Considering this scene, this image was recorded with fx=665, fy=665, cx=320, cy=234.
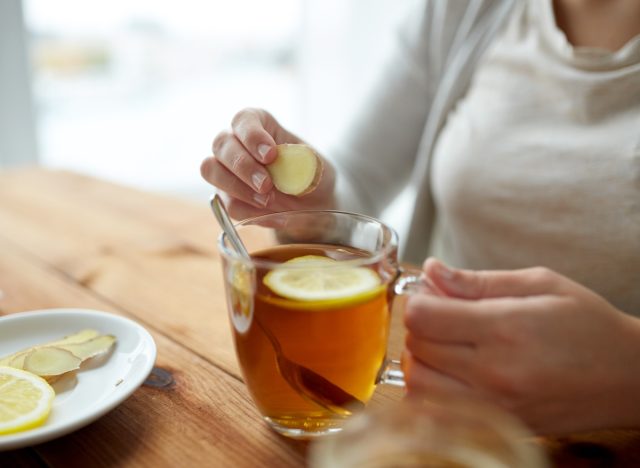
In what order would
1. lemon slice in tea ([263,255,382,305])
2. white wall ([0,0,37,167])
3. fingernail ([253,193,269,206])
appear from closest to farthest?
lemon slice in tea ([263,255,382,305]) < fingernail ([253,193,269,206]) < white wall ([0,0,37,167])

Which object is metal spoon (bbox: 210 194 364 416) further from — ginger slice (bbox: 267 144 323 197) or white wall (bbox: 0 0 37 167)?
white wall (bbox: 0 0 37 167)

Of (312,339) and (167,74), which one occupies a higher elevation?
(312,339)

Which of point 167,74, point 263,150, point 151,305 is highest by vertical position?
point 263,150

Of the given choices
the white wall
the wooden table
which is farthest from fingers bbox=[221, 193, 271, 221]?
the white wall

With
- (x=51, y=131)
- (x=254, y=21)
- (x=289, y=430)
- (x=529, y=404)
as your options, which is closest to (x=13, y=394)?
(x=289, y=430)

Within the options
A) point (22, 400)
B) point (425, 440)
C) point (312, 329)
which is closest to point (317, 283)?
point (312, 329)

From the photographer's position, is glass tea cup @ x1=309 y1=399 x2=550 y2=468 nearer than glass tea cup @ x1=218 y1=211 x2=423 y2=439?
Yes

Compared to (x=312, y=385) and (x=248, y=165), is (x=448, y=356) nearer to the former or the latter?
(x=312, y=385)

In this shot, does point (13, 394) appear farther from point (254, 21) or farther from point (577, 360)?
point (254, 21)
